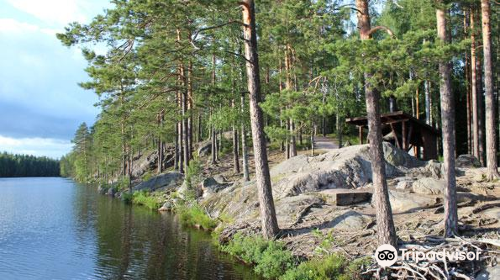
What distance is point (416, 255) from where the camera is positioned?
984 centimetres

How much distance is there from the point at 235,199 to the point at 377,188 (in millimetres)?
9790

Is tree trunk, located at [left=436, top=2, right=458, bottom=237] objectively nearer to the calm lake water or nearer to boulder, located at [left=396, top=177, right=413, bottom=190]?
boulder, located at [left=396, top=177, right=413, bottom=190]

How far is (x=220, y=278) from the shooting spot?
11.7 m

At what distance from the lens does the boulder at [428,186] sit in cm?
1509

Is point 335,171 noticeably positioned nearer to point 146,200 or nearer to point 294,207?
point 294,207

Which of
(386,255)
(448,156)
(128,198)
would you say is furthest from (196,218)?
(128,198)

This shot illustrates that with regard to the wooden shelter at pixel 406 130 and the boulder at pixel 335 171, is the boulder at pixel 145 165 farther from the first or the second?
the boulder at pixel 335 171

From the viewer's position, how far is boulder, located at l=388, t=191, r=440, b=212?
1394 centimetres

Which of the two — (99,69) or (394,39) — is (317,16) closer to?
(394,39)

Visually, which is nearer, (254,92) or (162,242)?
(254,92)

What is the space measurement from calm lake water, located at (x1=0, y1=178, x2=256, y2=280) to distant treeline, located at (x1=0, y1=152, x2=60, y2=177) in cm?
13550

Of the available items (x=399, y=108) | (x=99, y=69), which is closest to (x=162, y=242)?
(x=99, y=69)

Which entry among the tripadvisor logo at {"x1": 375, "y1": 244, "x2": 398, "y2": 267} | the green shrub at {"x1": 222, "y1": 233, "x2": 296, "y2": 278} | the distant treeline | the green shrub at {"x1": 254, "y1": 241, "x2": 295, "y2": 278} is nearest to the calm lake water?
the green shrub at {"x1": 222, "y1": 233, "x2": 296, "y2": 278}

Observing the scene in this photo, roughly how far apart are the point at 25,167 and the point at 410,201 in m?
164
